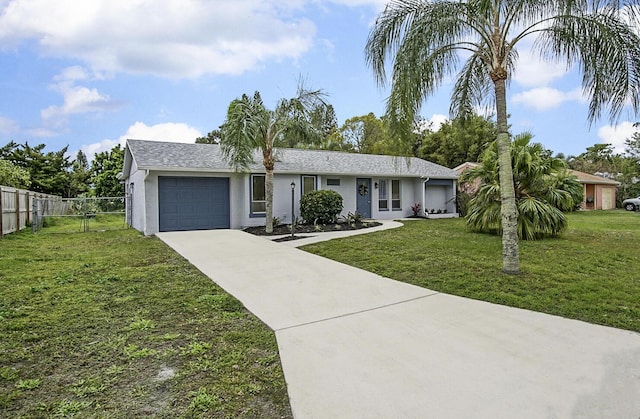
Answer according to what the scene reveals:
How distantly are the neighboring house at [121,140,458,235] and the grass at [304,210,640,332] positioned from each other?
2974 mm

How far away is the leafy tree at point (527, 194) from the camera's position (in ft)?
33.3

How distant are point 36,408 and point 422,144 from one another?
3533 centimetres

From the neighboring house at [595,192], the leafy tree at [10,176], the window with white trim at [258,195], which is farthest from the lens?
the neighboring house at [595,192]

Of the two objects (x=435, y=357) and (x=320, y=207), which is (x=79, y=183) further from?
(x=435, y=357)

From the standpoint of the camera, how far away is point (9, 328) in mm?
3848

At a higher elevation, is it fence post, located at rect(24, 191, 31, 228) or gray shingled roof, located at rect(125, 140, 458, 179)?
gray shingled roof, located at rect(125, 140, 458, 179)

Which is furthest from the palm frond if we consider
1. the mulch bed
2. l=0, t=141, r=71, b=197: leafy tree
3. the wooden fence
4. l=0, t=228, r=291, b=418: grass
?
l=0, t=141, r=71, b=197: leafy tree

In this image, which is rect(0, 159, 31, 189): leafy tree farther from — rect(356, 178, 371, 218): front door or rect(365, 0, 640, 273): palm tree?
rect(365, 0, 640, 273): palm tree

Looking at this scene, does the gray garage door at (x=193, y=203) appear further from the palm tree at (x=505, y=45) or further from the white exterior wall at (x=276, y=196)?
the palm tree at (x=505, y=45)

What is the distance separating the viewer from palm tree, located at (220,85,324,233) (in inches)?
422

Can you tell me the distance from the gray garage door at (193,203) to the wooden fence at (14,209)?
187 inches

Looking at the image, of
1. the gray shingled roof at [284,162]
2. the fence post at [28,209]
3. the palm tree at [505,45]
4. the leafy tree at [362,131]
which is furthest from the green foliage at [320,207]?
the leafy tree at [362,131]

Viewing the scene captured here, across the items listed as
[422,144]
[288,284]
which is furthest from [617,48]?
[422,144]

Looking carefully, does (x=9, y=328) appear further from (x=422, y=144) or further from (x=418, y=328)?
(x=422, y=144)
